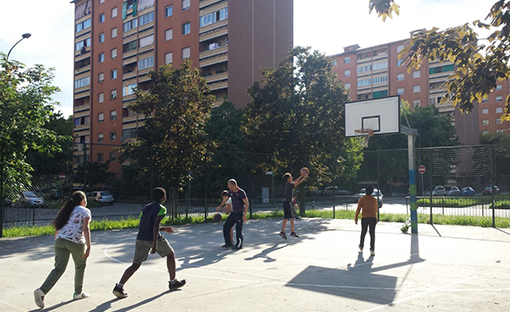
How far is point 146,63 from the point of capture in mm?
57938

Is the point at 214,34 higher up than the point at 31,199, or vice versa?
the point at 214,34

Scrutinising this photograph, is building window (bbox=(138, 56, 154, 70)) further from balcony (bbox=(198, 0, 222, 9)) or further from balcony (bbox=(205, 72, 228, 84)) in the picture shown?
balcony (bbox=(205, 72, 228, 84))

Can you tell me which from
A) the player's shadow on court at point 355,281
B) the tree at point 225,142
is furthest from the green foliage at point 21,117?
the tree at point 225,142

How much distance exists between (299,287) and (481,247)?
6.52 metres

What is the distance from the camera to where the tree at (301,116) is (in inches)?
912

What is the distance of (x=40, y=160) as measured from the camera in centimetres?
4859

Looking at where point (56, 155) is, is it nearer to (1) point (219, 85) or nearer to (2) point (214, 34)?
(1) point (219, 85)

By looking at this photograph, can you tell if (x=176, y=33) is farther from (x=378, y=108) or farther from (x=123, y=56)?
(x=378, y=108)

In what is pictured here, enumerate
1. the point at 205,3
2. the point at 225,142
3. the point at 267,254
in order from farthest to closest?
the point at 205,3, the point at 225,142, the point at 267,254

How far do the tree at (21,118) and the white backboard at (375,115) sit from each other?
1050cm

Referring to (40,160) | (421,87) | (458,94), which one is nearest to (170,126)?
(458,94)

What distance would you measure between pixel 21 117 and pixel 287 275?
9.68 metres

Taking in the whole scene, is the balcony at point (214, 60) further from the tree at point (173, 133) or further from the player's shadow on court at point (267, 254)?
the player's shadow on court at point (267, 254)

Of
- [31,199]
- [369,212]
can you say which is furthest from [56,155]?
[369,212]
